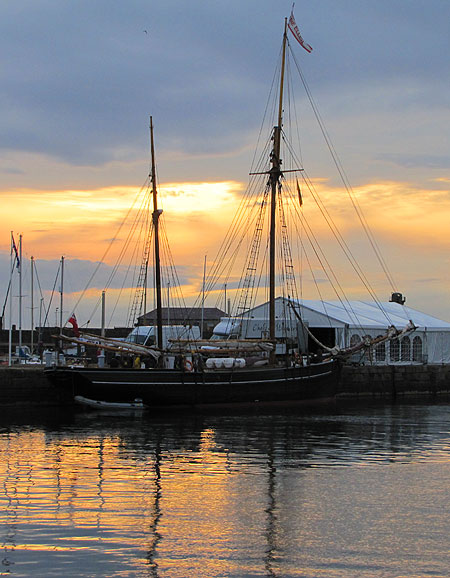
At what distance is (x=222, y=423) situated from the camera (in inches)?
1548

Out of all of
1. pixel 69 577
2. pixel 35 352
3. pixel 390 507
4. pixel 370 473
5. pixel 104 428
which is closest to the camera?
pixel 69 577

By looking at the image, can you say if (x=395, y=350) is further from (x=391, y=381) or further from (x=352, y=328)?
(x=391, y=381)

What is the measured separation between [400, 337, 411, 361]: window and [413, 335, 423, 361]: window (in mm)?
584

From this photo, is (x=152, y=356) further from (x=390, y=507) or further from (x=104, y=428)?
(x=390, y=507)

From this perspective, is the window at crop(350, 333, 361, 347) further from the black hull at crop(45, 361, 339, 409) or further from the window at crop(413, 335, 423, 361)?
the black hull at crop(45, 361, 339, 409)

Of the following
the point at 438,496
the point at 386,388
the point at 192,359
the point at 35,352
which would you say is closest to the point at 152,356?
the point at 192,359

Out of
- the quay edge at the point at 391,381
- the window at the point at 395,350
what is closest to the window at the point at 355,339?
the quay edge at the point at 391,381

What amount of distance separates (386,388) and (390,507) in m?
42.6

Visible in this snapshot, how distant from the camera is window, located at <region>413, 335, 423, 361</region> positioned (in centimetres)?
6956

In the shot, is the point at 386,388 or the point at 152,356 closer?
the point at 152,356

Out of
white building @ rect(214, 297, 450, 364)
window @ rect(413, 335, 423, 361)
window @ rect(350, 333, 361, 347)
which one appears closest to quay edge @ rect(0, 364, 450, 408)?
white building @ rect(214, 297, 450, 364)

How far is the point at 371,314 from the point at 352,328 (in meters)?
6.30

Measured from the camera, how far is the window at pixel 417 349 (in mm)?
69562

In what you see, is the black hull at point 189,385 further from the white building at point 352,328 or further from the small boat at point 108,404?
the white building at point 352,328
